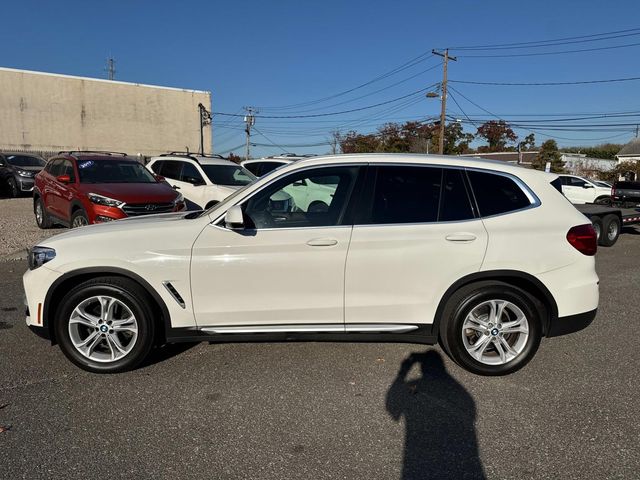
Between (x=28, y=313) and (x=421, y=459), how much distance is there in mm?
3174

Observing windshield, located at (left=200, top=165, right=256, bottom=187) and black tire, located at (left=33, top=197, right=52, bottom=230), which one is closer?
black tire, located at (left=33, top=197, right=52, bottom=230)

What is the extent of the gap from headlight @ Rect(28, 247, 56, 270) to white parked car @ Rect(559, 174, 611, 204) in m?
20.6

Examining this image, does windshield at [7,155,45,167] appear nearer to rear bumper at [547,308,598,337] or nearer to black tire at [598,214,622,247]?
black tire at [598,214,622,247]

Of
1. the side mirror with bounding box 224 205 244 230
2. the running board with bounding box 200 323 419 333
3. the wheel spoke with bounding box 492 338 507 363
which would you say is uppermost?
the side mirror with bounding box 224 205 244 230

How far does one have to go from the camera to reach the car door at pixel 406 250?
3703mm

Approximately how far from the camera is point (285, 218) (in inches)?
152

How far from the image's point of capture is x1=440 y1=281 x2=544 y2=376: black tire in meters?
3.80

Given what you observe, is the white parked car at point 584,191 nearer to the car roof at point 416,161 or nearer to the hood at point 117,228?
the car roof at point 416,161

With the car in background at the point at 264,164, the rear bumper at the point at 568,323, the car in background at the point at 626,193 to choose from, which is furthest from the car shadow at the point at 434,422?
the car in background at the point at 626,193

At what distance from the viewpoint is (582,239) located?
383 cm

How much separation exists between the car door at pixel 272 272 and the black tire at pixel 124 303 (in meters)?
0.42

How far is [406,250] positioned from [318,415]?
1371 mm

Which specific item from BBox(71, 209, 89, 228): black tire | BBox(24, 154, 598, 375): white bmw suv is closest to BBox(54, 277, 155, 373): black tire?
BBox(24, 154, 598, 375): white bmw suv

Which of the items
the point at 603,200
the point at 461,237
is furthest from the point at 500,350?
the point at 603,200
